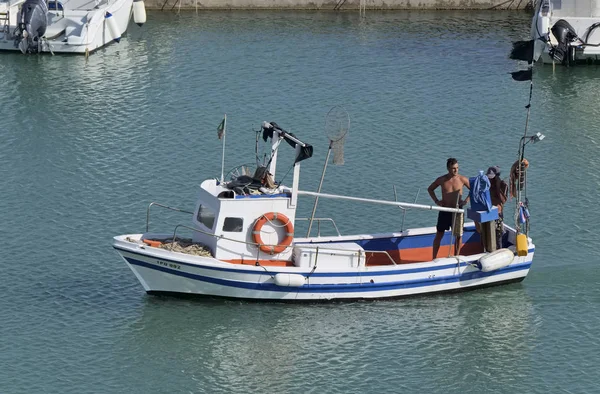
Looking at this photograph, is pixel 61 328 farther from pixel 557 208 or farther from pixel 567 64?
pixel 567 64

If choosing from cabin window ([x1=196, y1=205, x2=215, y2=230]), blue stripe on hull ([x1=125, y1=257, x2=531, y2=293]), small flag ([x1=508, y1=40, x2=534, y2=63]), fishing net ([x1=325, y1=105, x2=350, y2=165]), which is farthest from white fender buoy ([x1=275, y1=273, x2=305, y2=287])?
small flag ([x1=508, y1=40, x2=534, y2=63])

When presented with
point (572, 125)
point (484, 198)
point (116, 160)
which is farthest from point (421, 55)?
point (484, 198)

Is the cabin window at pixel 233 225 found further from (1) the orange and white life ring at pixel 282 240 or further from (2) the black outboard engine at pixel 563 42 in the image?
(2) the black outboard engine at pixel 563 42

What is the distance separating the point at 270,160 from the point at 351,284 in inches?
112

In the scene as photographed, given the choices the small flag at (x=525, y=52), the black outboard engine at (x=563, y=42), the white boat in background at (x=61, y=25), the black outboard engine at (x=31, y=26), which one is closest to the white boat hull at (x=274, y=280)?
the small flag at (x=525, y=52)

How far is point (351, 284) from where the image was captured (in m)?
24.3

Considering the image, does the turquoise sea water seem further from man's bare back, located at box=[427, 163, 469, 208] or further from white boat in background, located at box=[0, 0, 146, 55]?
man's bare back, located at box=[427, 163, 469, 208]

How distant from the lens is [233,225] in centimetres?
2406

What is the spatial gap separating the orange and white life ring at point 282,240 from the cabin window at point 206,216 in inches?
32.3

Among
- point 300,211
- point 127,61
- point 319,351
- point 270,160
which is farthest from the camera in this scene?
point 127,61

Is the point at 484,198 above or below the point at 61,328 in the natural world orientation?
above

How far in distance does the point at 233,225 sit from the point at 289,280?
1482 mm

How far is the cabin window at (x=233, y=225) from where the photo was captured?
24000 millimetres

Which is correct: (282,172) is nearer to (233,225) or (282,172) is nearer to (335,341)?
(233,225)
